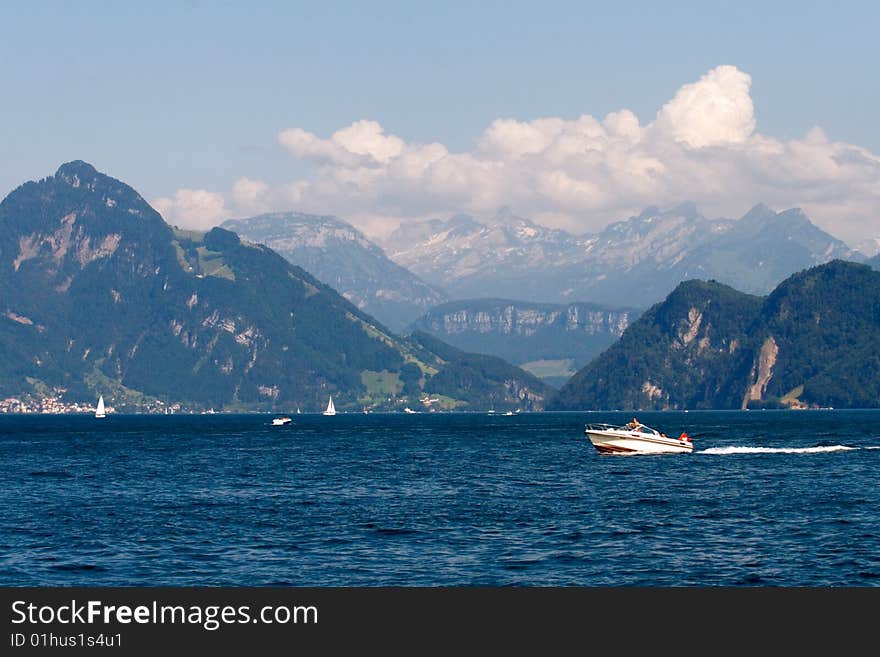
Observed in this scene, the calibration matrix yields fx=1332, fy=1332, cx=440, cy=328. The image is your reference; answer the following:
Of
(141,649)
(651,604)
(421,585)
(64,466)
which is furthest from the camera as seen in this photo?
(64,466)

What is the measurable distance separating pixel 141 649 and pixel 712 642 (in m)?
18.2

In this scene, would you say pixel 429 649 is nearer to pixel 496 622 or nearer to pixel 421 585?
pixel 496 622

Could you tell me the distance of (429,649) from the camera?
41.1 metres

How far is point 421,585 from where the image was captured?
228ft

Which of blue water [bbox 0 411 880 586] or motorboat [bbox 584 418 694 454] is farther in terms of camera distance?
motorboat [bbox 584 418 694 454]

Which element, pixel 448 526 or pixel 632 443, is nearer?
pixel 448 526

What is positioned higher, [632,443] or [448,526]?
[632,443]

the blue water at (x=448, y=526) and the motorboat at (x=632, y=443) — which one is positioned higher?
the motorboat at (x=632, y=443)

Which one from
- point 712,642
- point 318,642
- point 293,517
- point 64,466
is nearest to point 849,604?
point 712,642

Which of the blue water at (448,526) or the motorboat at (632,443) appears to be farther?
the motorboat at (632,443)

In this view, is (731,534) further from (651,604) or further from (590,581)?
(651,604)

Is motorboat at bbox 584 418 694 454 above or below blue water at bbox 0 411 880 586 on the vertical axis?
above

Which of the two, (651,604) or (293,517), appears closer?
(651,604)

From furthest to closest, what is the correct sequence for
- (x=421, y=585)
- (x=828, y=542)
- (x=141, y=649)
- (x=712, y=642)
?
(x=828, y=542) → (x=421, y=585) → (x=712, y=642) → (x=141, y=649)
